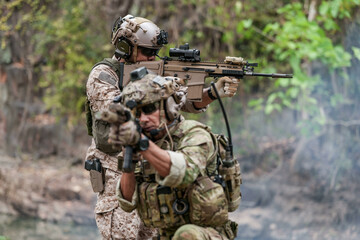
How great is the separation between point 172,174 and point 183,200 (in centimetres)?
35

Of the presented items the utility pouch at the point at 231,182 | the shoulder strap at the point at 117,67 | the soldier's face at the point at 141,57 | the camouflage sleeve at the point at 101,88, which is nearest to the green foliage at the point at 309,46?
the soldier's face at the point at 141,57

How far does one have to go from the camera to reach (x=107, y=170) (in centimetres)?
434

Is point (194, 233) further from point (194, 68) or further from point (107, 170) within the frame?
point (194, 68)

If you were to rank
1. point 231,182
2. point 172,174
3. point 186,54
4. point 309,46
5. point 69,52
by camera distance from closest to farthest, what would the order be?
point 172,174 → point 231,182 → point 186,54 → point 309,46 → point 69,52

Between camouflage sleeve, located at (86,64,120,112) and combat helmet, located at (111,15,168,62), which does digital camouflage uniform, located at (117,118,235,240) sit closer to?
camouflage sleeve, located at (86,64,120,112)

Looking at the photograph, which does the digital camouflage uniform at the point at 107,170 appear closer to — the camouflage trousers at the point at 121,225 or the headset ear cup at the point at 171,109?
the camouflage trousers at the point at 121,225

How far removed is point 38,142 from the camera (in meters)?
10.1

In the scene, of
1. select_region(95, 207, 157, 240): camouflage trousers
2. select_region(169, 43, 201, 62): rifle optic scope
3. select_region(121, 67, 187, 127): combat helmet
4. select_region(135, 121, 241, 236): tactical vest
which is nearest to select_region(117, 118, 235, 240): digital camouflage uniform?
select_region(135, 121, 241, 236): tactical vest

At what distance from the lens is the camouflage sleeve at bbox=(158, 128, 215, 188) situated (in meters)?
3.02

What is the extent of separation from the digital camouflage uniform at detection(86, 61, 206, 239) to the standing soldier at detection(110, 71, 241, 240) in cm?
86

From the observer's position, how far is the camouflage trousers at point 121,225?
4238 millimetres

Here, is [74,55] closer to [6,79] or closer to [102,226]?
[6,79]

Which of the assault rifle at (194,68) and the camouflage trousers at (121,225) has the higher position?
the assault rifle at (194,68)

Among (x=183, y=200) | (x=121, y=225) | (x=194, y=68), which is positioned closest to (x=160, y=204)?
(x=183, y=200)
